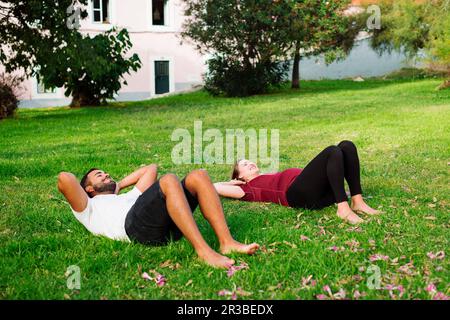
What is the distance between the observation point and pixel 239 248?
4469mm

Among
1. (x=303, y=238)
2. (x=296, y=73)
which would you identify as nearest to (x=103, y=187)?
(x=303, y=238)

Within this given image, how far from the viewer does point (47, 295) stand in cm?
386

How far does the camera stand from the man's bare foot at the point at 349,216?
5.33 meters

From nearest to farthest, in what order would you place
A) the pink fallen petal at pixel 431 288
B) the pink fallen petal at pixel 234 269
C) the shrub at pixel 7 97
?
1. the pink fallen petal at pixel 431 288
2. the pink fallen petal at pixel 234 269
3. the shrub at pixel 7 97

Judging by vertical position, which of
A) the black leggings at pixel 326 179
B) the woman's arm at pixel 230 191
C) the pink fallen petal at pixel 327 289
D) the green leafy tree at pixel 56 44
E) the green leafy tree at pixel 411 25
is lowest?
the pink fallen petal at pixel 327 289

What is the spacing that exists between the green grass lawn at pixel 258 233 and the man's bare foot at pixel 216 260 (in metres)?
0.06

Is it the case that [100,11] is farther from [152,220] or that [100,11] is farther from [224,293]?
[224,293]

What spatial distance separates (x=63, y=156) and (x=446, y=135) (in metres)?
6.58

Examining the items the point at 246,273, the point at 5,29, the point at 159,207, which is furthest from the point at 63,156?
the point at 5,29

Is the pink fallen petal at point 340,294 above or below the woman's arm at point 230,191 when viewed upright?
below

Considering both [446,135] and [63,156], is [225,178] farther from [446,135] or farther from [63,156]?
[446,135]

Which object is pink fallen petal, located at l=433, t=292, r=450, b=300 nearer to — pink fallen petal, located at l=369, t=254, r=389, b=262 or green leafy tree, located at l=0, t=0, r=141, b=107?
pink fallen petal, located at l=369, t=254, r=389, b=262

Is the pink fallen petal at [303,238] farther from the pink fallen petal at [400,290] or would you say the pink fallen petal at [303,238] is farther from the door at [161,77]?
the door at [161,77]

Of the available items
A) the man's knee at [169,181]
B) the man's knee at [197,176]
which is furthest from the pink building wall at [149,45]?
the man's knee at [169,181]
